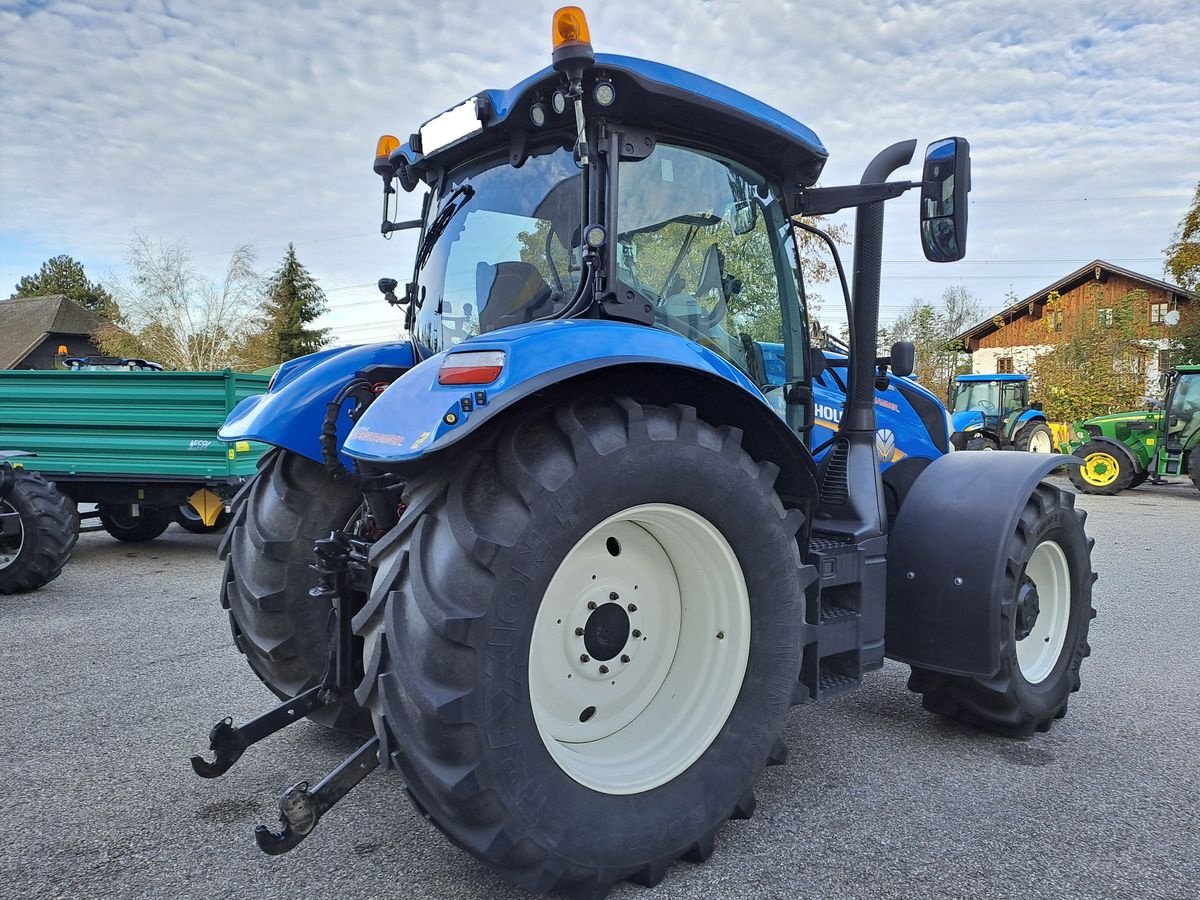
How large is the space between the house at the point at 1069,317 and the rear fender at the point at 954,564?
24073 millimetres

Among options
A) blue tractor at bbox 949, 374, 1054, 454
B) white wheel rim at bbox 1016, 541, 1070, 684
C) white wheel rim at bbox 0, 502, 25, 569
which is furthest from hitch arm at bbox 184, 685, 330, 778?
blue tractor at bbox 949, 374, 1054, 454

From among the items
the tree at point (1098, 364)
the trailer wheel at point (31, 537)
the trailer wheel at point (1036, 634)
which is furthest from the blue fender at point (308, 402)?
the tree at point (1098, 364)

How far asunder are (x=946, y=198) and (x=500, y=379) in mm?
1798

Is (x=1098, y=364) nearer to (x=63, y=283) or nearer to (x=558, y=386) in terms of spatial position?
(x=558, y=386)

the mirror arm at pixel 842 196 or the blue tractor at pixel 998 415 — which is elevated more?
the mirror arm at pixel 842 196

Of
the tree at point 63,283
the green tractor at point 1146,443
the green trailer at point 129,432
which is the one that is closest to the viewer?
the green trailer at point 129,432

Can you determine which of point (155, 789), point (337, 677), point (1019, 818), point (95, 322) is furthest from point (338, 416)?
point (95, 322)

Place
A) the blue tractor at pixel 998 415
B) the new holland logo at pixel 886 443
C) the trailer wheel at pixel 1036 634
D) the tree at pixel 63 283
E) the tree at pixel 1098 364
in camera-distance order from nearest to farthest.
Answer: the trailer wheel at pixel 1036 634 → the new holland logo at pixel 886 443 → the blue tractor at pixel 998 415 → the tree at pixel 1098 364 → the tree at pixel 63 283

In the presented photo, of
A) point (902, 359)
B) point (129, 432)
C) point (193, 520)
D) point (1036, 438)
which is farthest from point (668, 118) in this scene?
point (1036, 438)

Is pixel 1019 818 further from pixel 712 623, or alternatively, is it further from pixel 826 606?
pixel 712 623

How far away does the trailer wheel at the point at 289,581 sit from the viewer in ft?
9.43

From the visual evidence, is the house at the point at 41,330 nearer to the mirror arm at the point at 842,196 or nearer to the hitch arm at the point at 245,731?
the hitch arm at the point at 245,731

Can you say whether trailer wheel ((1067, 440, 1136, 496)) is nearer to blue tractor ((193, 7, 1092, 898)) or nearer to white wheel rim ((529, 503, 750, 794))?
blue tractor ((193, 7, 1092, 898))

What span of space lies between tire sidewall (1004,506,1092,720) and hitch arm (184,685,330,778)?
2485 millimetres
